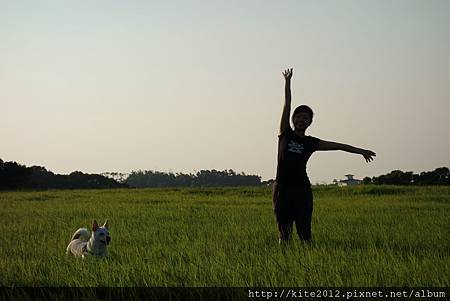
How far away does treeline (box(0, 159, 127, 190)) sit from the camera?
143ft

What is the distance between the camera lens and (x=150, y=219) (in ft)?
36.7

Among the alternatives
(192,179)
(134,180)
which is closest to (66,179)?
(192,179)

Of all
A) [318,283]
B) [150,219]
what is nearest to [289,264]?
[318,283]

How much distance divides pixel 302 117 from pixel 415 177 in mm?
31378

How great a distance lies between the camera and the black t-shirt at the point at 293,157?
5.57m

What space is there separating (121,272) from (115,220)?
653 cm

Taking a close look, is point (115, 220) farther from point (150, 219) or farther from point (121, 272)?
point (121, 272)

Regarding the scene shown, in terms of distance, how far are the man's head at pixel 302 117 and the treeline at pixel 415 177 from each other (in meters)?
28.0

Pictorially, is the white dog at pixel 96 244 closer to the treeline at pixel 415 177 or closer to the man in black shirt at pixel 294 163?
the man in black shirt at pixel 294 163

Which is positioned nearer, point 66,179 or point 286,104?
point 286,104

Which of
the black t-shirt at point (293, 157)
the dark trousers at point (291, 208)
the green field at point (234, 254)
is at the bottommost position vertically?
the green field at point (234, 254)

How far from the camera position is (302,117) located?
562 cm

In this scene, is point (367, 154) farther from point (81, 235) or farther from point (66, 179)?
point (66, 179)

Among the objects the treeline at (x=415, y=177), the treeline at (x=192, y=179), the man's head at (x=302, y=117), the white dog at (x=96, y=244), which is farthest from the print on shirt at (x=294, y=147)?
the treeline at (x=192, y=179)
